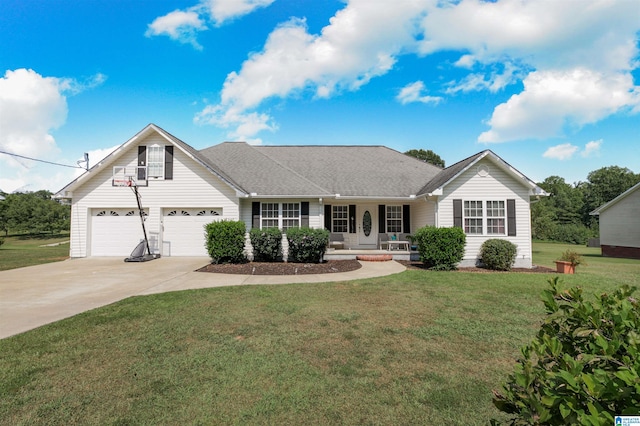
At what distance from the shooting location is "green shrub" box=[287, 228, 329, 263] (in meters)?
13.4

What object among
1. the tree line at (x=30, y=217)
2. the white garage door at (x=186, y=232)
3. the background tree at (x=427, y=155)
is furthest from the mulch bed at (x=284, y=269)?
the tree line at (x=30, y=217)

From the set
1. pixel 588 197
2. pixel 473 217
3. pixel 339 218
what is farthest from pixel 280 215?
pixel 588 197

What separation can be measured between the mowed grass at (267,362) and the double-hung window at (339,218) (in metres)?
10.3

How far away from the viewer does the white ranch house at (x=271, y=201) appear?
1402cm

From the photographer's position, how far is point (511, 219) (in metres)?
13.9

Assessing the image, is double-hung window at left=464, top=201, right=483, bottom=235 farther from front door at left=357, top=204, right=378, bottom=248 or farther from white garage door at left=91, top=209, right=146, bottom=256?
white garage door at left=91, top=209, right=146, bottom=256

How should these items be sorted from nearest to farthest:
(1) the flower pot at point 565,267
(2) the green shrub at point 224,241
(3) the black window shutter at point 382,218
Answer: (1) the flower pot at point 565,267 < (2) the green shrub at point 224,241 < (3) the black window shutter at point 382,218

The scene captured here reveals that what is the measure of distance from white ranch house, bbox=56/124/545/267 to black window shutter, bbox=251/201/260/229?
5 centimetres

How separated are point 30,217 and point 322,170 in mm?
45281

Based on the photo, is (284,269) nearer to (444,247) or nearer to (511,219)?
(444,247)

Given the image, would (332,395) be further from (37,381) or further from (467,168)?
(467,168)

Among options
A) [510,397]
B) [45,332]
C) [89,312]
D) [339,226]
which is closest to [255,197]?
[339,226]

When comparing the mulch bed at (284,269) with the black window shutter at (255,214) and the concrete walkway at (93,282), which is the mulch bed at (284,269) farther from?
the black window shutter at (255,214)

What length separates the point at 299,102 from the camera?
762 inches
